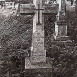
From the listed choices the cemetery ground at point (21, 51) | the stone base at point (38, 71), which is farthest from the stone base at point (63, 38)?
the stone base at point (38, 71)

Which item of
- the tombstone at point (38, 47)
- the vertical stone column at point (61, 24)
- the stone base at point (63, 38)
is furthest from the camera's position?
the stone base at point (63, 38)

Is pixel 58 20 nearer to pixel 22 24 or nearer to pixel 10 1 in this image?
pixel 22 24

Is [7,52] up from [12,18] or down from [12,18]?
down

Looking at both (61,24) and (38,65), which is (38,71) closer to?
(38,65)

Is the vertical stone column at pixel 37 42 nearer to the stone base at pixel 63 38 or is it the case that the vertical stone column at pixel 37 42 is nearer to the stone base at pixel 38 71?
the stone base at pixel 38 71

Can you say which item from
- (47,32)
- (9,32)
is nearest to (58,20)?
(47,32)

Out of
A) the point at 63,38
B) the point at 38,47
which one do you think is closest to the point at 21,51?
the point at 38,47

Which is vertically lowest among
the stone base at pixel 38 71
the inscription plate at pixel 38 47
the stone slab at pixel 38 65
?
the stone base at pixel 38 71
